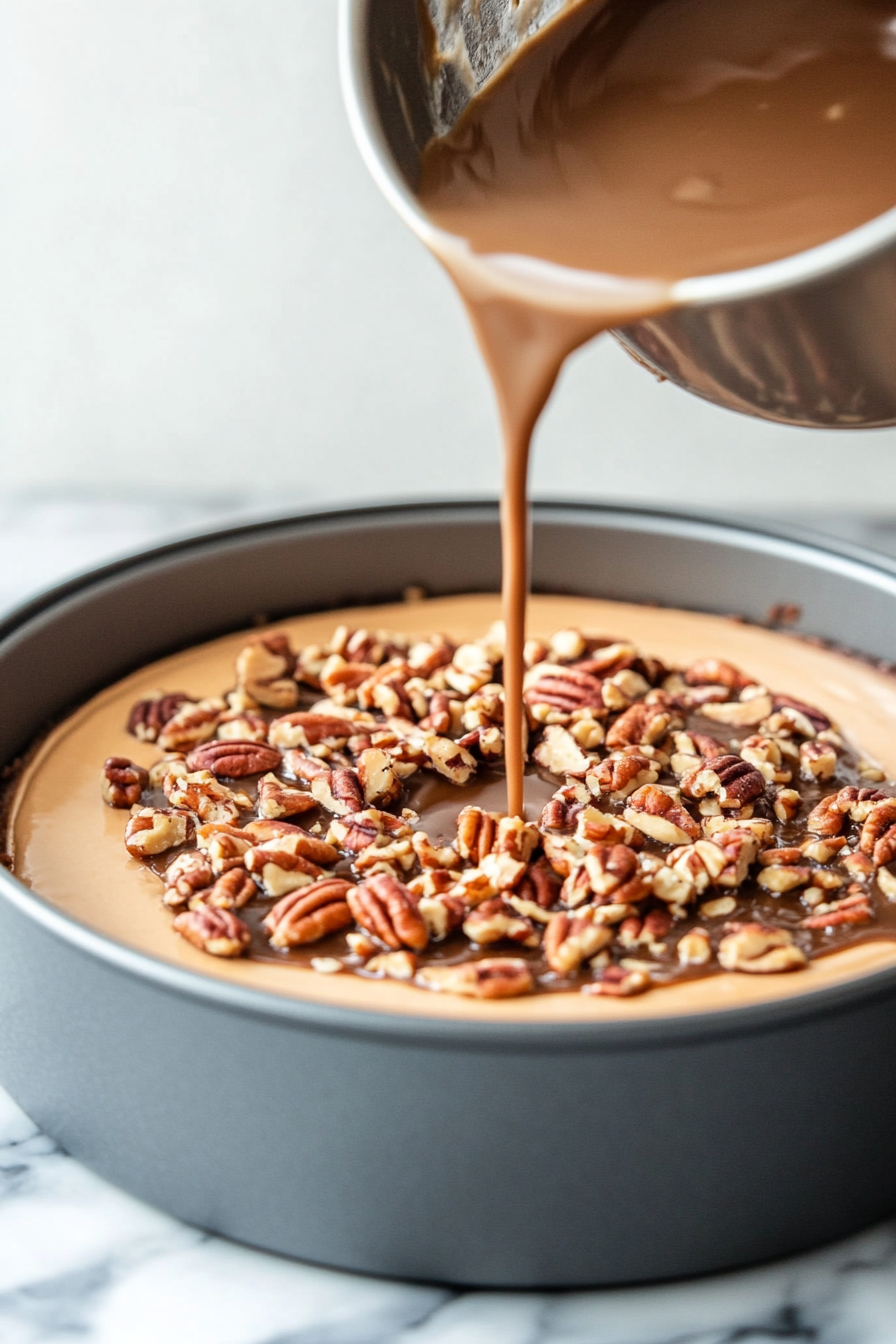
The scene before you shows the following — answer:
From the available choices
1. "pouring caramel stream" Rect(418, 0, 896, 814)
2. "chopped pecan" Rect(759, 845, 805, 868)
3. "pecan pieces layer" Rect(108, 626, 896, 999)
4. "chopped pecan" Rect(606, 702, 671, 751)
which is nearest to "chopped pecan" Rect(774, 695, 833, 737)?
"pecan pieces layer" Rect(108, 626, 896, 999)

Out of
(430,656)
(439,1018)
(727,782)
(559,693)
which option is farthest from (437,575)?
(439,1018)

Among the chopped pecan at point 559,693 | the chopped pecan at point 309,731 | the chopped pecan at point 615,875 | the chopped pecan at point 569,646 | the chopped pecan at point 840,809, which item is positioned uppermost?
the chopped pecan at point 615,875

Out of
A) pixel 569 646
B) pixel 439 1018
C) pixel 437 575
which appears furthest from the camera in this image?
pixel 437 575

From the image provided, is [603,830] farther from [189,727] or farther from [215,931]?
[189,727]

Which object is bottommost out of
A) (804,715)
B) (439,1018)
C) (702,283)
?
(804,715)

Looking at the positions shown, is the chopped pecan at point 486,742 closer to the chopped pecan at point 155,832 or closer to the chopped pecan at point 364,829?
the chopped pecan at point 364,829

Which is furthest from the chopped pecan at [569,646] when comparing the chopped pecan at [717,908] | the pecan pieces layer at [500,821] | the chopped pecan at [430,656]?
the chopped pecan at [717,908]
